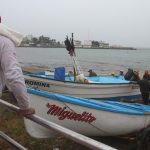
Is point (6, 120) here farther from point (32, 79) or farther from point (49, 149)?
point (32, 79)

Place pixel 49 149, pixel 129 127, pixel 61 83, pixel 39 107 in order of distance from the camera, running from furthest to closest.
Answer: pixel 61 83
pixel 129 127
pixel 39 107
pixel 49 149

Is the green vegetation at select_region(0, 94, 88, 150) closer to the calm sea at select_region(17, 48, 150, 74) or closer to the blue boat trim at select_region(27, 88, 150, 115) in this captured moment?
the blue boat trim at select_region(27, 88, 150, 115)

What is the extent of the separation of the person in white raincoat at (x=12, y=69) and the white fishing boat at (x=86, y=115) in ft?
14.0

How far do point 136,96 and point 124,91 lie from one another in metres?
1.00

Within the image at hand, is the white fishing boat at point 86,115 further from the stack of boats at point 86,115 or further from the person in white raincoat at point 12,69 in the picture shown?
the person in white raincoat at point 12,69

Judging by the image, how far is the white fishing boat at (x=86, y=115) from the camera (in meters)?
7.42

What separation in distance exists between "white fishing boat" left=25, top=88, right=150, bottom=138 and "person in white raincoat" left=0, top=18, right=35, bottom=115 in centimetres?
428

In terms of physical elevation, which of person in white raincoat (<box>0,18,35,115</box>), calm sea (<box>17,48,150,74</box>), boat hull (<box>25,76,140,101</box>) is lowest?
calm sea (<box>17,48,150,74</box>)

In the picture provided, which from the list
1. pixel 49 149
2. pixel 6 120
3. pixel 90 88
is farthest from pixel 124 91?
pixel 49 149

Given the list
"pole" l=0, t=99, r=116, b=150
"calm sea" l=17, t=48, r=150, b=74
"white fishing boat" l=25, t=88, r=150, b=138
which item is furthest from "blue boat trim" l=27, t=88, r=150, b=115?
"calm sea" l=17, t=48, r=150, b=74

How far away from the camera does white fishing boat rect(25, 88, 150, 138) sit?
742cm

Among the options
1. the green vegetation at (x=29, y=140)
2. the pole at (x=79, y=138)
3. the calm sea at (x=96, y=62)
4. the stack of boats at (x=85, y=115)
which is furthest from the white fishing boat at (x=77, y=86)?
the calm sea at (x=96, y=62)

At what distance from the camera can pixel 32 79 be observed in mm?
12781

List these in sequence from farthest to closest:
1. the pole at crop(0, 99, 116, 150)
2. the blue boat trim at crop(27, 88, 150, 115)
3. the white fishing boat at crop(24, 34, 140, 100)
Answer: the white fishing boat at crop(24, 34, 140, 100)
the blue boat trim at crop(27, 88, 150, 115)
the pole at crop(0, 99, 116, 150)
